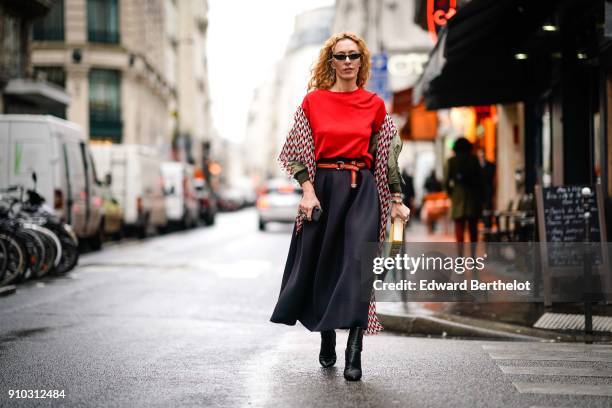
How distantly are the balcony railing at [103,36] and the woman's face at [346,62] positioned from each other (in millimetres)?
45998

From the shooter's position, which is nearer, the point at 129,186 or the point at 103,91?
the point at 129,186

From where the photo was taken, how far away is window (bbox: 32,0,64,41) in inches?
1945

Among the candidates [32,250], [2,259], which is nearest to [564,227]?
[2,259]

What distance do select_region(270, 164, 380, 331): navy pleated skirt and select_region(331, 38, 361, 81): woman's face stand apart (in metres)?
0.55

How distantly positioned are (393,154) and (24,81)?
27.4m

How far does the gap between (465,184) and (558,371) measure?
278 inches

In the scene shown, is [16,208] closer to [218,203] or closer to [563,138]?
[563,138]

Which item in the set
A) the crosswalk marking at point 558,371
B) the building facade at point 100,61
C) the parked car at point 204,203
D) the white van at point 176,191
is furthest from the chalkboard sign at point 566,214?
the building facade at point 100,61

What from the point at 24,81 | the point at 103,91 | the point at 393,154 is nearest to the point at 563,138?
the point at 393,154

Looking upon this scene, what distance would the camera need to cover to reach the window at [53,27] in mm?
49406

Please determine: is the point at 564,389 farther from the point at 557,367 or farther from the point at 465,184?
the point at 465,184

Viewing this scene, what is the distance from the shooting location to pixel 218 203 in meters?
67.5

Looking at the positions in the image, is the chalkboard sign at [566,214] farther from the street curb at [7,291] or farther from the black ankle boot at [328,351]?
the street curb at [7,291]

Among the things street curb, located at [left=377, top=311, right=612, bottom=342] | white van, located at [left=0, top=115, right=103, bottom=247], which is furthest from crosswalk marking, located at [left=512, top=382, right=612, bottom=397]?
white van, located at [left=0, top=115, right=103, bottom=247]
